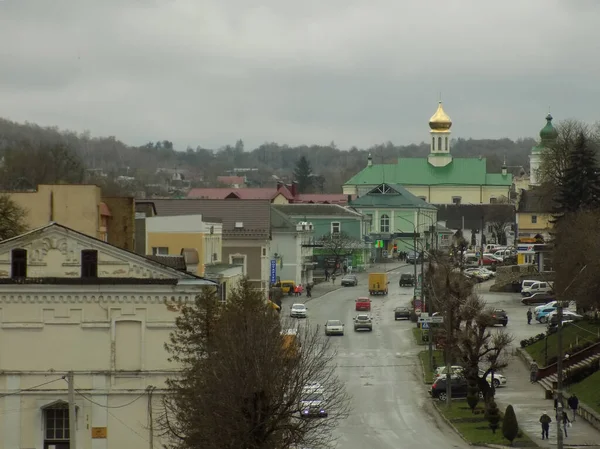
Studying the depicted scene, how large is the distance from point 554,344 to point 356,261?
2468 inches

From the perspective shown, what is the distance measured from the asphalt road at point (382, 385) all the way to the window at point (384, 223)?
62.0 metres

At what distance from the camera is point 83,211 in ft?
149

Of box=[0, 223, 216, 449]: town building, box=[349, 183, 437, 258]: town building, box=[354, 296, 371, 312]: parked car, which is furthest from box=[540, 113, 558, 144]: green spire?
box=[0, 223, 216, 449]: town building

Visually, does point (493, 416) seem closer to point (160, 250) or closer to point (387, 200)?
point (160, 250)

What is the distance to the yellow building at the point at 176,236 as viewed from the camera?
53875 millimetres

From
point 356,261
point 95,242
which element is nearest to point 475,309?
point 95,242

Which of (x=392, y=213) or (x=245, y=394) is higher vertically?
(x=392, y=213)

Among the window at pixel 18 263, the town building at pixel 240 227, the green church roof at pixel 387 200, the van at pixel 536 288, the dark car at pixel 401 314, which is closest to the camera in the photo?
the window at pixel 18 263

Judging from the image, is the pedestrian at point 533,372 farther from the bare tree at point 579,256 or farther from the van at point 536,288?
the van at point 536,288

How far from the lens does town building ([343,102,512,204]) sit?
638ft

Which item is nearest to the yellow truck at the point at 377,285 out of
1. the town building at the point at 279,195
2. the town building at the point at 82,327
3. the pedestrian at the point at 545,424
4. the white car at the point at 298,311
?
the white car at the point at 298,311

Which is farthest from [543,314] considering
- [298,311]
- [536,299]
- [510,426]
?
[510,426]

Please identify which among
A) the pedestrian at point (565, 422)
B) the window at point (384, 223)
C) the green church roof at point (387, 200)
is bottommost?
the pedestrian at point (565, 422)

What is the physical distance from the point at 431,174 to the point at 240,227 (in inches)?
4800
